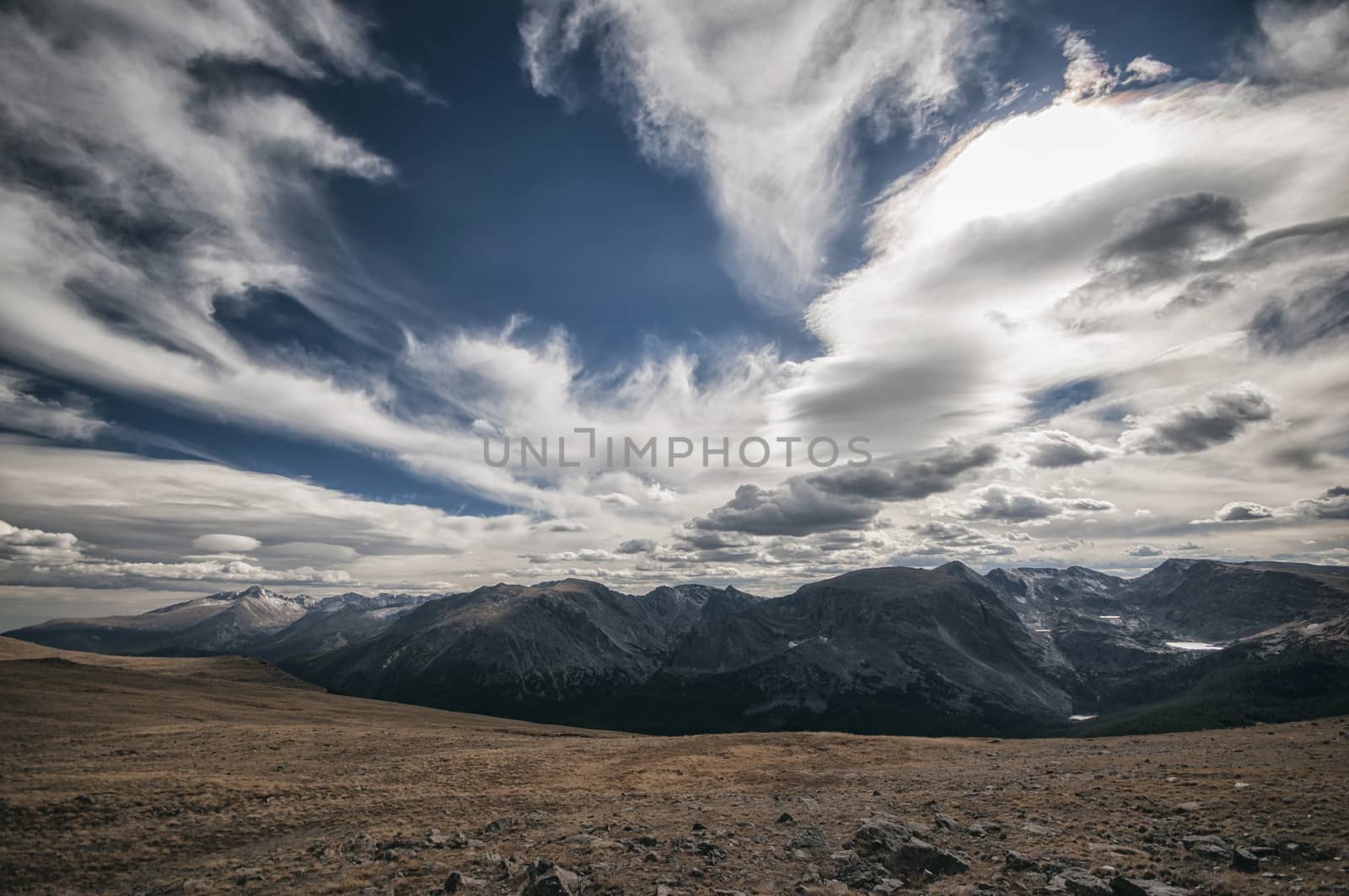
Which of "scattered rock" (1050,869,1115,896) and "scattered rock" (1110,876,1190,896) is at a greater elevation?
"scattered rock" (1110,876,1190,896)

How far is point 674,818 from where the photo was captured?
2772 cm

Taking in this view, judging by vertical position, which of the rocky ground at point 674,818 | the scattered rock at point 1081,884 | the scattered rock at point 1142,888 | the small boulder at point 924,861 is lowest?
the rocky ground at point 674,818

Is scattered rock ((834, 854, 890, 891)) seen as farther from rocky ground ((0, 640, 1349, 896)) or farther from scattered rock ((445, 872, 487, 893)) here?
scattered rock ((445, 872, 487, 893))

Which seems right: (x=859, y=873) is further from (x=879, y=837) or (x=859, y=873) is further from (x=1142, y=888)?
(x=1142, y=888)

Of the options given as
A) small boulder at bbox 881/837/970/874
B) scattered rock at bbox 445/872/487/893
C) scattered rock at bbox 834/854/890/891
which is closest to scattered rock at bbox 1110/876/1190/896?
small boulder at bbox 881/837/970/874

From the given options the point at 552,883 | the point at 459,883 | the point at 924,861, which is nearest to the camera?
the point at 552,883

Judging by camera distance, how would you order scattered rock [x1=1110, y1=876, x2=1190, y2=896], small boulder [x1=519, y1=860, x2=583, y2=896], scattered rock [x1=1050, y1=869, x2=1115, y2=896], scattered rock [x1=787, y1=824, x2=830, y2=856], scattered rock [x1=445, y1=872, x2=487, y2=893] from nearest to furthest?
1. scattered rock [x1=1110, y1=876, x2=1190, y2=896]
2. scattered rock [x1=1050, y1=869, x2=1115, y2=896]
3. small boulder [x1=519, y1=860, x2=583, y2=896]
4. scattered rock [x1=445, y1=872, x2=487, y2=893]
5. scattered rock [x1=787, y1=824, x2=830, y2=856]

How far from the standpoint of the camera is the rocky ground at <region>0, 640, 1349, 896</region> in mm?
18547

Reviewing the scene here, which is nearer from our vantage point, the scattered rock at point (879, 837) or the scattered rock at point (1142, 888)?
the scattered rock at point (1142, 888)

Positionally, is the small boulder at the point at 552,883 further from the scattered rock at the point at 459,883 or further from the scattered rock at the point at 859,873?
the scattered rock at the point at 859,873

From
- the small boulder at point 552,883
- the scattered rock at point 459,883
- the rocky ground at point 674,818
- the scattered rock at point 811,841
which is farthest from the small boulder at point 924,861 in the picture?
the scattered rock at point 459,883

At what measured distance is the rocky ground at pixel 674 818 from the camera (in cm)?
1855

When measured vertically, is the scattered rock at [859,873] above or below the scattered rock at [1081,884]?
below

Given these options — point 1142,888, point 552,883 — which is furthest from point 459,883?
point 1142,888
